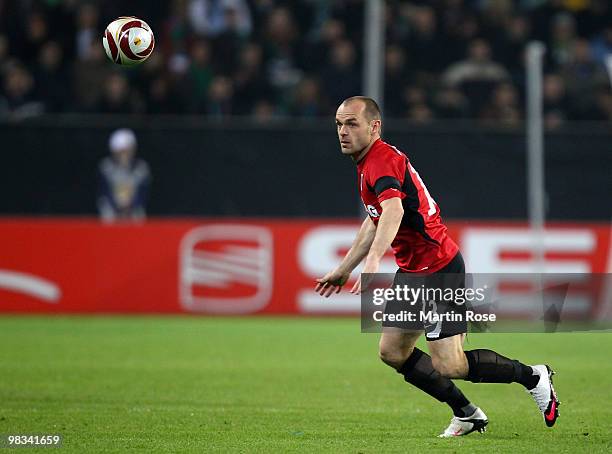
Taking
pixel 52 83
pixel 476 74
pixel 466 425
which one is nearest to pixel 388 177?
pixel 466 425

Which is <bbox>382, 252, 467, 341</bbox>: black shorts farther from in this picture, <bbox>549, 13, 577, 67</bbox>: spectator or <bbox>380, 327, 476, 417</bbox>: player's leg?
<bbox>549, 13, 577, 67</bbox>: spectator

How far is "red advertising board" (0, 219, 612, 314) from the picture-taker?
17594 mm

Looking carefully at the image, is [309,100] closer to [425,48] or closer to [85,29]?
[425,48]

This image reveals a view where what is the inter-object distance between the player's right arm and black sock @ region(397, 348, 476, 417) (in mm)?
734

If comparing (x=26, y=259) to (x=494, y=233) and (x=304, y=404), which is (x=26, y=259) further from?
(x=304, y=404)

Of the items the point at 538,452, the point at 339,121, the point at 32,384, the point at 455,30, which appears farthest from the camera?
the point at 455,30

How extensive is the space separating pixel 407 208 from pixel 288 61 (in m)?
12.2

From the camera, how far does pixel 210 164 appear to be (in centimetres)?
1786

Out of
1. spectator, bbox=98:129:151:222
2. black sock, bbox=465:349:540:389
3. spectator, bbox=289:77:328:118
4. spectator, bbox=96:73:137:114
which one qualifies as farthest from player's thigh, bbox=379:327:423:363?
spectator, bbox=289:77:328:118

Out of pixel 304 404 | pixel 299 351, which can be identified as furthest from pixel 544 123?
pixel 304 404

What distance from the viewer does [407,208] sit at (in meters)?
8.18

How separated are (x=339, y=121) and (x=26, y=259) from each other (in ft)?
33.8

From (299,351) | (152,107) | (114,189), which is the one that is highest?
(152,107)

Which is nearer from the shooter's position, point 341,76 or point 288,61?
point 341,76
